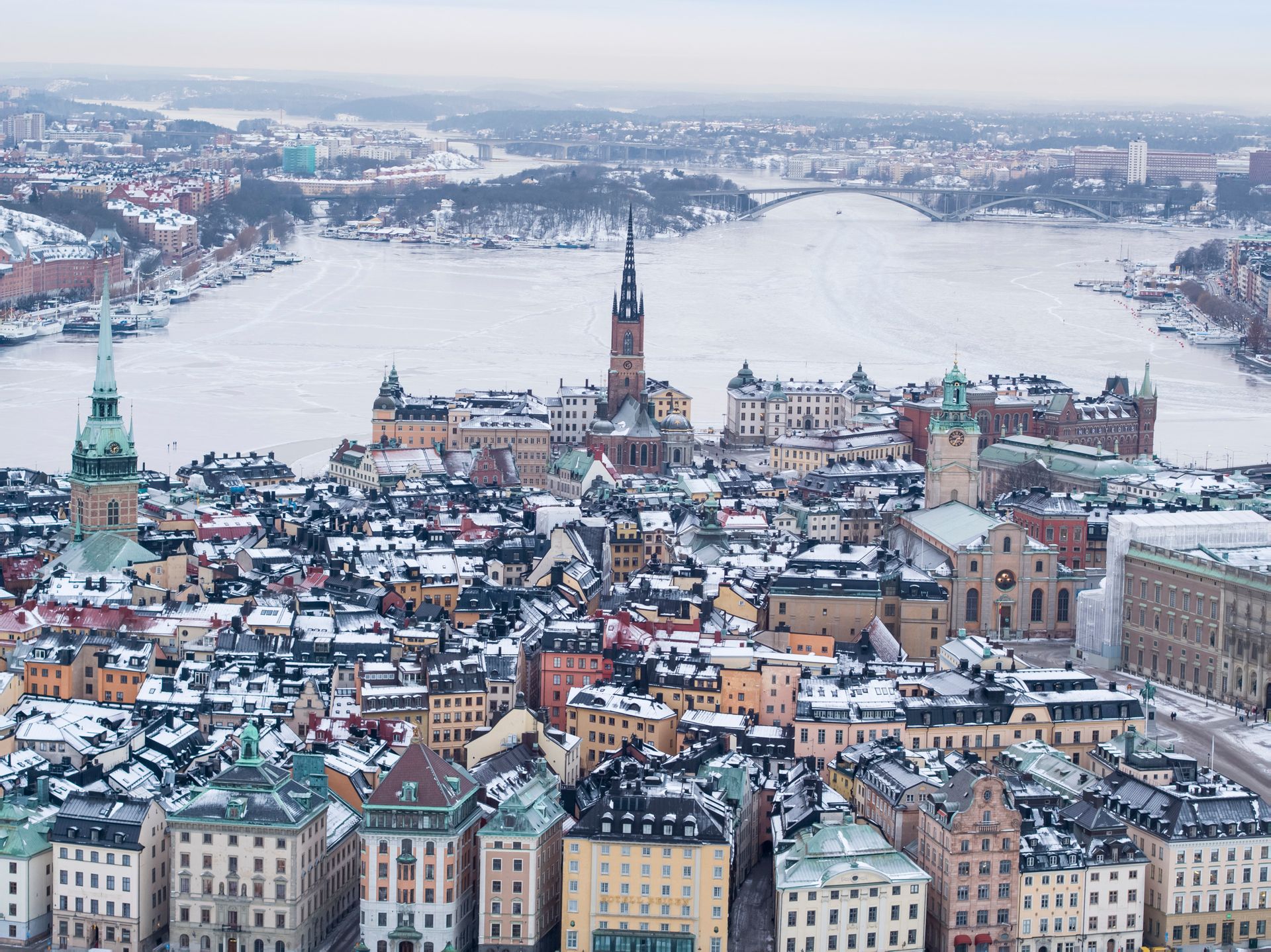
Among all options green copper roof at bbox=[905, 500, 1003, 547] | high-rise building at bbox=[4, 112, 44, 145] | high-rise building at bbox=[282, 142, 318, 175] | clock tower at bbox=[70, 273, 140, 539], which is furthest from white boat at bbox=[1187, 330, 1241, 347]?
high-rise building at bbox=[4, 112, 44, 145]

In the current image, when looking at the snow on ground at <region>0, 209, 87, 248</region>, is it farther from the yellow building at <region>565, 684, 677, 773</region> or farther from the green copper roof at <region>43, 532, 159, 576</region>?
→ the yellow building at <region>565, 684, 677, 773</region>

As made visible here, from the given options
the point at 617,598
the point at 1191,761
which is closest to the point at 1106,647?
the point at 617,598

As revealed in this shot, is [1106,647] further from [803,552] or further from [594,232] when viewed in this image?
[594,232]

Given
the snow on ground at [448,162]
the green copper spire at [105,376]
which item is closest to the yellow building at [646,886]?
the green copper spire at [105,376]

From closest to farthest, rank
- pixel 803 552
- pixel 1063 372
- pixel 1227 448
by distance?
1. pixel 803 552
2. pixel 1227 448
3. pixel 1063 372

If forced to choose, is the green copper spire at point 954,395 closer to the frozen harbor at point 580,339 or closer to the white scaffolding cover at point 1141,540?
the white scaffolding cover at point 1141,540

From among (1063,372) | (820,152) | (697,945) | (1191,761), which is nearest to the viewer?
(697,945)

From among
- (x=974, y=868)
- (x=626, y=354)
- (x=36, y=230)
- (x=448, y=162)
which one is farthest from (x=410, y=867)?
(x=448, y=162)
